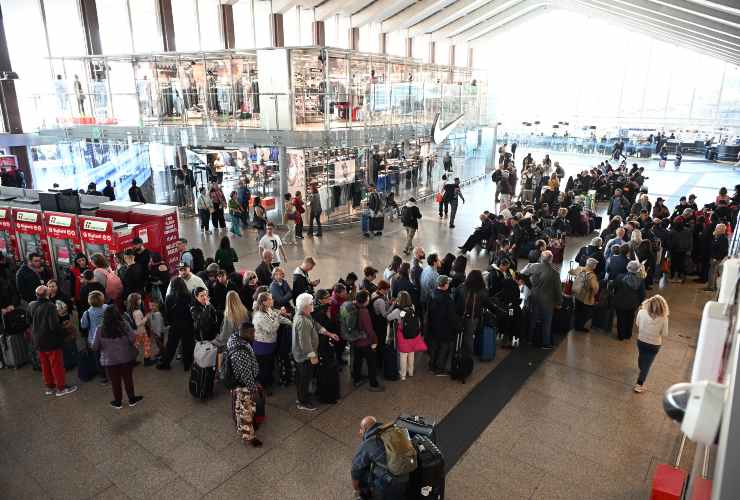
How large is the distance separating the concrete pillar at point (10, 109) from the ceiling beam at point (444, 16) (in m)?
25.3

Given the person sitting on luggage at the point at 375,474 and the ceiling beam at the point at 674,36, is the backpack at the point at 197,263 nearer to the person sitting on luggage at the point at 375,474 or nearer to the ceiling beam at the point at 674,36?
the person sitting on luggage at the point at 375,474

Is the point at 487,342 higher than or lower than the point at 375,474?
lower

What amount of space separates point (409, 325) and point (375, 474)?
113 inches

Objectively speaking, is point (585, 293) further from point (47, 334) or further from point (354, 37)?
point (354, 37)

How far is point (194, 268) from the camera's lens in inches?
338

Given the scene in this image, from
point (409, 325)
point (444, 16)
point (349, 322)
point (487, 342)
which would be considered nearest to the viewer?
point (349, 322)

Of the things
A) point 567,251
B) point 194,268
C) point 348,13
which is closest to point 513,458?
point 194,268

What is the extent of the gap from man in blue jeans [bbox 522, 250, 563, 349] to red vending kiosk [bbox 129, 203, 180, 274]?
6.92 m

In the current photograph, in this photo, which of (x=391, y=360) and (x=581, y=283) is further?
(x=581, y=283)

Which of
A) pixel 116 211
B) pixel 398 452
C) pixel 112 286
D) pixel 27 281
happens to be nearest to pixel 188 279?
pixel 112 286

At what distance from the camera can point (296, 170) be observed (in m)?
15.1

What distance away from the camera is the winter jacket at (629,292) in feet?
25.6

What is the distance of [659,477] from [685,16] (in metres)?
14.7

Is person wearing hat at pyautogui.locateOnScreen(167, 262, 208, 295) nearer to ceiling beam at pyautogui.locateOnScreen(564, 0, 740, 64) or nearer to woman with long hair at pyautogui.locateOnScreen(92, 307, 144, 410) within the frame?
woman with long hair at pyautogui.locateOnScreen(92, 307, 144, 410)
